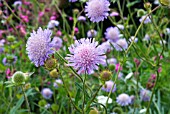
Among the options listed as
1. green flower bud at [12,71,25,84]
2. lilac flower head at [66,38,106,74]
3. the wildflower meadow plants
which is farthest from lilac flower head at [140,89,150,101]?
lilac flower head at [66,38,106,74]

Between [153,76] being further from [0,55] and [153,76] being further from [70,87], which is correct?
[0,55]

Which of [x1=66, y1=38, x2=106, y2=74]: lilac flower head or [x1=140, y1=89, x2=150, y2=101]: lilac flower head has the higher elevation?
[x1=66, y1=38, x2=106, y2=74]: lilac flower head

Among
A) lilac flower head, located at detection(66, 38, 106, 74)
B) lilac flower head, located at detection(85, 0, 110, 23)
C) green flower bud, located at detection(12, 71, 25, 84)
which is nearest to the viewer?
lilac flower head, located at detection(66, 38, 106, 74)

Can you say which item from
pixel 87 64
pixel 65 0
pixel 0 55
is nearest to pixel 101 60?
pixel 87 64

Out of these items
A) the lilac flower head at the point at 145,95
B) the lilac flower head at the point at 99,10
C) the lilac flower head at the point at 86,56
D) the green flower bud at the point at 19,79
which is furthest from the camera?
the lilac flower head at the point at 145,95

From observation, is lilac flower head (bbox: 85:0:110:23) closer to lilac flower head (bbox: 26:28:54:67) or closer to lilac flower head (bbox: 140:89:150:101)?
lilac flower head (bbox: 26:28:54:67)

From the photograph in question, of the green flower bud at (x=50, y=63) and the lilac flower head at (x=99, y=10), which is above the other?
the lilac flower head at (x=99, y=10)

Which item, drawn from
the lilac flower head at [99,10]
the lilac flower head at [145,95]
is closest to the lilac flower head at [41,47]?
the lilac flower head at [99,10]

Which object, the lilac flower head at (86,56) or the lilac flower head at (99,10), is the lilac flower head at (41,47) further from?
the lilac flower head at (99,10)

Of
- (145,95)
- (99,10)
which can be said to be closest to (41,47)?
(99,10)
